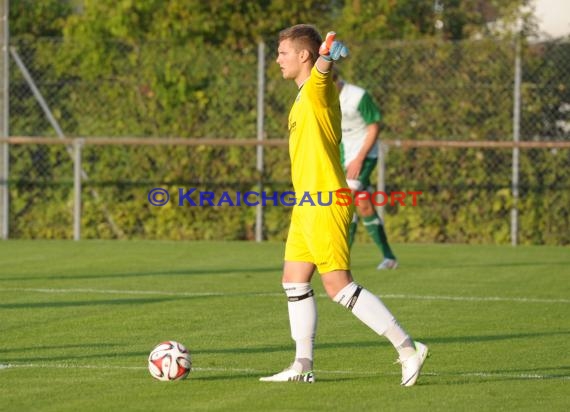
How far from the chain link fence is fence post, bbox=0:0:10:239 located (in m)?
0.21

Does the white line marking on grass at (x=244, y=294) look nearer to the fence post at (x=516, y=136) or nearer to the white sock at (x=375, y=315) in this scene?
the white sock at (x=375, y=315)

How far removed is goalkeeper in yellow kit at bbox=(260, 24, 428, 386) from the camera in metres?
6.92

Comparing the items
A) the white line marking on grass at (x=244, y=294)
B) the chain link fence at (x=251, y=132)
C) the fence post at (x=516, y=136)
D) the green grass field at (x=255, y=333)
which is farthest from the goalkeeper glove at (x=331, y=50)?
the fence post at (x=516, y=136)

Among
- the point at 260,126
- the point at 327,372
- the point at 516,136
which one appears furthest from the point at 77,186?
the point at 327,372

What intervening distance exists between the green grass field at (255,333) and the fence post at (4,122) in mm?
3393

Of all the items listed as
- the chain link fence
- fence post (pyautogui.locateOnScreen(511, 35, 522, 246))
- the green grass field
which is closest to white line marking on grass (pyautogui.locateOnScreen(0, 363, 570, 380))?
the green grass field

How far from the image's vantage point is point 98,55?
61.7ft

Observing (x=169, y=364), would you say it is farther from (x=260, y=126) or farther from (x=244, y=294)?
(x=260, y=126)

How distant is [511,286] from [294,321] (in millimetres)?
5867

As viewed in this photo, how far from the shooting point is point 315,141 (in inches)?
277

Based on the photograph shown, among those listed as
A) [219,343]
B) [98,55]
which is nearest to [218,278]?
[219,343]

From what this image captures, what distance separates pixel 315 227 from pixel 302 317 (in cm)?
52

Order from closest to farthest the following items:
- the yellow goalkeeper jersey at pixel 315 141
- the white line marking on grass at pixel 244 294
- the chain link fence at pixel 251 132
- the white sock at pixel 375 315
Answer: the white sock at pixel 375 315
the yellow goalkeeper jersey at pixel 315 141
the white line marking on grass at pixel 244 294
the chain link fence at pixel 251 132

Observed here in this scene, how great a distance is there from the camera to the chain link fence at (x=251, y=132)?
18031 mm
